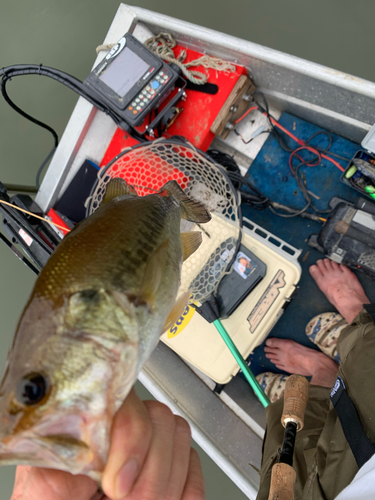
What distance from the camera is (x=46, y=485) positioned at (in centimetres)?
47

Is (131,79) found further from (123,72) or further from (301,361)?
(301,361)

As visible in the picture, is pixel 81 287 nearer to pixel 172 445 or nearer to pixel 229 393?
pixel 172 445

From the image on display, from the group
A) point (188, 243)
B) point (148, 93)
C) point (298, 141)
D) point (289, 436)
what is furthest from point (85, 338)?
point (298, 141)

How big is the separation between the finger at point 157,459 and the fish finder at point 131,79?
1309mm

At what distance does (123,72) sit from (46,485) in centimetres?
157

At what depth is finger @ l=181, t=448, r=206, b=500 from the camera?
1.80 feet

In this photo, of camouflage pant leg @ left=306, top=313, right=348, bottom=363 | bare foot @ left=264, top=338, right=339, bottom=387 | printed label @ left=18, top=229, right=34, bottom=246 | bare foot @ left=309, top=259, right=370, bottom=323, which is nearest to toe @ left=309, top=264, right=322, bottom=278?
bare foot @ left=309, top=259, right=370, bottom=323

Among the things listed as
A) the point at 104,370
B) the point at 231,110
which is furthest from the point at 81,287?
the point at 231,110

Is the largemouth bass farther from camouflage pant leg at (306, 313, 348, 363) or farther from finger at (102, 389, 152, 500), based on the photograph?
camouflage pant leg at (306, 313, 348, 363)

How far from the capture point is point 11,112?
2.86 meters

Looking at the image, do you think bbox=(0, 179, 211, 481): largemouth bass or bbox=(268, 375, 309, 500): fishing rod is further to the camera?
bbox=(268, 375, 309, 500): fishing rod

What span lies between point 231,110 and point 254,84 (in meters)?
0.23

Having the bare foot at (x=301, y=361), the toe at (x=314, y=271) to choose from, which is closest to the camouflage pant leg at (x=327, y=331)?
the bare foot at (x=301, y=361)

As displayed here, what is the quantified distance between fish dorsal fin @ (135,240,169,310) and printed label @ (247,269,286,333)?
3.09 feet
